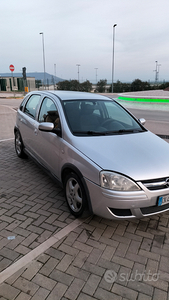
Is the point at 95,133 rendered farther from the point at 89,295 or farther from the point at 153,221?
the point at 89,295

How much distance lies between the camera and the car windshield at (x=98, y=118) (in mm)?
3492

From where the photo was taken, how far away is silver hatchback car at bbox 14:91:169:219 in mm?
2605

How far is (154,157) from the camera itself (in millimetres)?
2924

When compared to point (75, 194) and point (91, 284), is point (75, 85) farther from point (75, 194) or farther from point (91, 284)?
point (91, 284)

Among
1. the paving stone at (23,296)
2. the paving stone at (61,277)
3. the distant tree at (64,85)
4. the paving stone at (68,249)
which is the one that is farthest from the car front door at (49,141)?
the distant tree at (64,85)

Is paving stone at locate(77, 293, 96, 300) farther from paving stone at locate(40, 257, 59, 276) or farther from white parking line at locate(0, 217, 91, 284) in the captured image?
white parking line at locate(0, 217, 91, 284)

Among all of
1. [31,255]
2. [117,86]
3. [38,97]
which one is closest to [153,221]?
[31,255]

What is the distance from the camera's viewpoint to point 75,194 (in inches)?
124

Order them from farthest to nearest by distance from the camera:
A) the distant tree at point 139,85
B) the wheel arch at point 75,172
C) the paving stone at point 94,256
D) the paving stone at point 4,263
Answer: the distant tree at point 139,85 → the wheel arch at point 75,172 → the paving stone at point 94,256 → the paving stone at point 4,263

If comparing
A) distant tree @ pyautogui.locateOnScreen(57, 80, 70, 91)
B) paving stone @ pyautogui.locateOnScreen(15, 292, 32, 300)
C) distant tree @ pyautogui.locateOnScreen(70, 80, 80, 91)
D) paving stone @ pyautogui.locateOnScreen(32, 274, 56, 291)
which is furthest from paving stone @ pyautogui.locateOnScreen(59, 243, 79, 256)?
distant tree @ pyautogui.locateOnScreen(57, 80, 70, 91)

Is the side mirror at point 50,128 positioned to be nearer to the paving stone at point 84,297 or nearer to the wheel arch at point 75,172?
the wheel arch at point 75,172

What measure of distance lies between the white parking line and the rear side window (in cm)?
232

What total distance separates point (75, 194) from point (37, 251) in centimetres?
85

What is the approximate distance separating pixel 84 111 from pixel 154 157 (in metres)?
1.44
